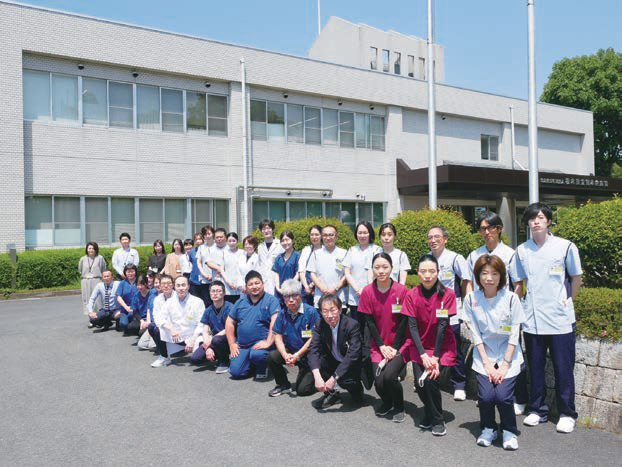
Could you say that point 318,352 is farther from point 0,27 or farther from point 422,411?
point 0,27

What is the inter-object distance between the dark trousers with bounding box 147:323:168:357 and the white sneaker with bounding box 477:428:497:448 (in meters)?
4.83

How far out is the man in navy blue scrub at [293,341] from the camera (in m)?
5.96

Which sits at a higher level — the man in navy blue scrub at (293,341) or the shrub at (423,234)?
the shrub at (423,234)

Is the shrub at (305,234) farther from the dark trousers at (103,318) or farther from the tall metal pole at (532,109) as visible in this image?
the tall metal pole at (532,109)

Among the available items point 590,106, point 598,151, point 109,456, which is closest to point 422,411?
point 109,456

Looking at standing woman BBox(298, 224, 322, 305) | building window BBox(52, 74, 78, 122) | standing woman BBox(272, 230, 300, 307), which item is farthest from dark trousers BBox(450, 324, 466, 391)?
building window BBox(52, 74, 78, 122)

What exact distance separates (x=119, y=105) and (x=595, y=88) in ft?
116

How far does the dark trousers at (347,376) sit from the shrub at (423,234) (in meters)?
5.03

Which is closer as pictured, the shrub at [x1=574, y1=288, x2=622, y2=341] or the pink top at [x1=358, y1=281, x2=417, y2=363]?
the shrub at [x1=574, y1=288, x2=622, y2=341]

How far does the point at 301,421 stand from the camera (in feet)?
16.7

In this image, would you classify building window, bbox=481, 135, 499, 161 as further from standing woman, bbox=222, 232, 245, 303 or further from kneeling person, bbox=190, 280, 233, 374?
kneeling person, bbox=190, 280, 233, 374

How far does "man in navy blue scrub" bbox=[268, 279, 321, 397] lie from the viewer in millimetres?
5957

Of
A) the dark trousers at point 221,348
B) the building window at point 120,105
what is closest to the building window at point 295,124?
the building window at point 120,105

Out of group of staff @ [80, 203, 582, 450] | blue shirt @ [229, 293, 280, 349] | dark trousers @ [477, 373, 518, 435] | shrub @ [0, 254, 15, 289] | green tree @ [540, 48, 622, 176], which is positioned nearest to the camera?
dark trousers @ [477, 373, 518, 435]
